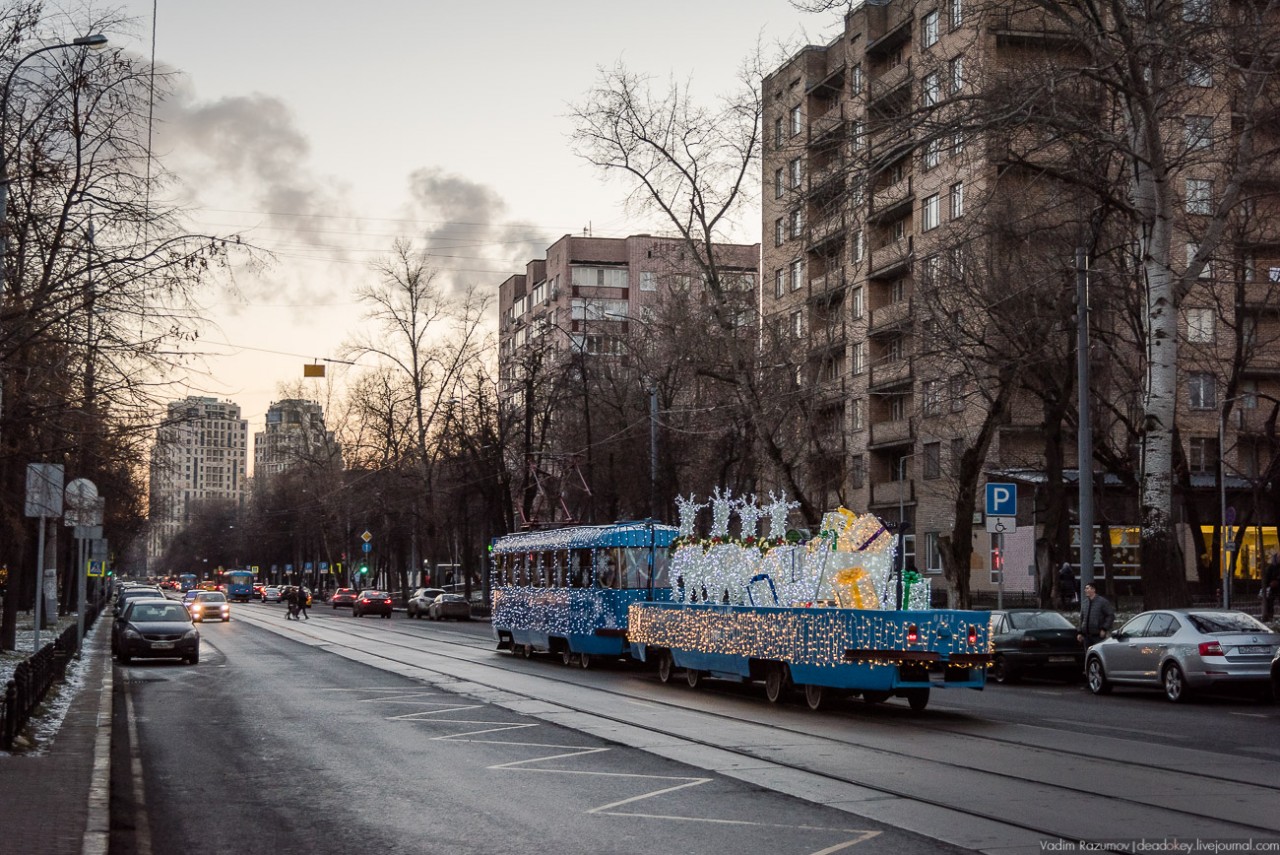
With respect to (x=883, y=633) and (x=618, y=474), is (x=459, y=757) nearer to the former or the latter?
(x=883, y=633)

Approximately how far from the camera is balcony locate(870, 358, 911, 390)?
59.5 metres

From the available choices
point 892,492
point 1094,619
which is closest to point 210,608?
point 892,492

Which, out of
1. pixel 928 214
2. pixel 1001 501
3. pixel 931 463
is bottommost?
pixel 1001 501

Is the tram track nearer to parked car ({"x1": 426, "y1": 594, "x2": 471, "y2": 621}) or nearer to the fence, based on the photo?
the fence

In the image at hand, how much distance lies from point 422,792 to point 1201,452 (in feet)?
172

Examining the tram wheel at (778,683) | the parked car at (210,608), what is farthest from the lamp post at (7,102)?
the parked car at (210,608)

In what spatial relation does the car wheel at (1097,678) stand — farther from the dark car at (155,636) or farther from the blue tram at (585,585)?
the dark car at (155,636)

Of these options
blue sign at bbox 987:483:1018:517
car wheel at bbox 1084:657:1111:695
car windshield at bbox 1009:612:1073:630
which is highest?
blue sign at bbox 987:483:1018:517

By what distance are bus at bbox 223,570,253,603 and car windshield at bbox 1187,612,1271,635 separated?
10761 cm

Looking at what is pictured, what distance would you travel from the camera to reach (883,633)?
60.7 feet

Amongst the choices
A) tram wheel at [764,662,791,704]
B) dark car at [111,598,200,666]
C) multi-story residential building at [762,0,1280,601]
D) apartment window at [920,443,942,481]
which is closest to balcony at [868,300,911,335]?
multi-story residential building at [762,0,1280,601]

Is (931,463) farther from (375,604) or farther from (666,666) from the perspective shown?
(666,666)

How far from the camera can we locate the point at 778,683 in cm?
2100

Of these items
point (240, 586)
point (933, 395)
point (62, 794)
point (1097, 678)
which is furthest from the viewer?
point (240, 586)
